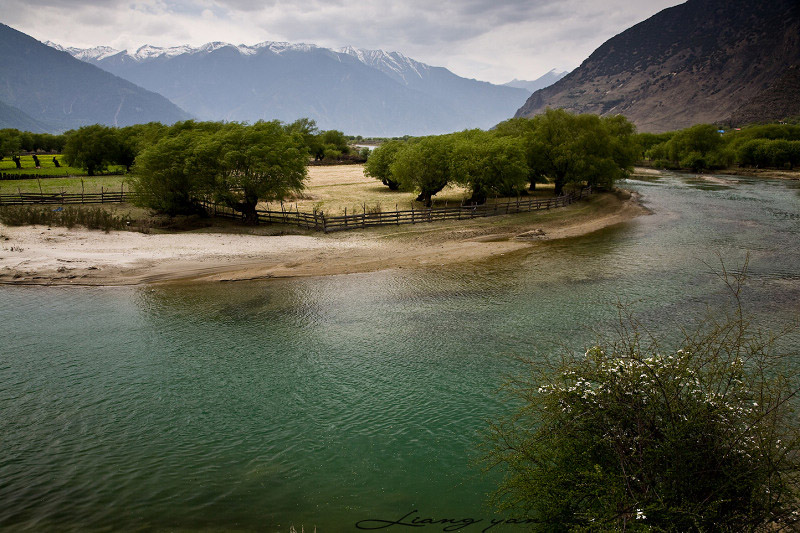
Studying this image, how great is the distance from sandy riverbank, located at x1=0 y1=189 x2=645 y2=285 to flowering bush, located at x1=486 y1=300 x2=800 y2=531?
76.2ft

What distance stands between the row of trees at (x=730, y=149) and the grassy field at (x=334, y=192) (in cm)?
5071

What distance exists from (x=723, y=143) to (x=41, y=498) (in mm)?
125187

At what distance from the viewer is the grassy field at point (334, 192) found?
5138 centimetres

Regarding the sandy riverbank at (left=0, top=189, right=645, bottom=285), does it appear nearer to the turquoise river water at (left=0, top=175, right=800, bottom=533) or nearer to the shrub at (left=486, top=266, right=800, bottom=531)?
the turquoise river water at (left=0, top=175, right=800, bottom=533)

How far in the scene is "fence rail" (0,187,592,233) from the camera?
40781 millimetres

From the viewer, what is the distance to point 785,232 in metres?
40.2

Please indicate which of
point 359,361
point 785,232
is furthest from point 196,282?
point 785,232

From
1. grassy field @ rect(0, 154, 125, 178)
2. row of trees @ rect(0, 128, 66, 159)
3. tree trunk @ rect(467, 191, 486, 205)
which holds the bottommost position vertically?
tree trunk @ rect(467, 191, 486, 205)

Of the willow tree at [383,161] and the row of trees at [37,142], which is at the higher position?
the row of trees at [37,142]

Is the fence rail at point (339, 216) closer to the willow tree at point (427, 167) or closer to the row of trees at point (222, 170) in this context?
the row of trees at point (222, 170)

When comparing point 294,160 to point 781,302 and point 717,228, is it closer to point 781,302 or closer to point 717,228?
point 781,302

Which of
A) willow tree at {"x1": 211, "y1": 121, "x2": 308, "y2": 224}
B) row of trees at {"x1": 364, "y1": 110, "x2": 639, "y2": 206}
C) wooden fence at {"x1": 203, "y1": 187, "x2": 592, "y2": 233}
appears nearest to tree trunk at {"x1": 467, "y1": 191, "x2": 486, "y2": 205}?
row of trees at {"x1": 364, "y1": 110, "x2": 639, "y2": 206}

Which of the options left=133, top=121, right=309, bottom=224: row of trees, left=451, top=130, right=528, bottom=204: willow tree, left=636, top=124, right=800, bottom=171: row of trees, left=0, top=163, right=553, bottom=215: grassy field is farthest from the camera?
left=636, top=124, right=800, bottom=171: row of trees

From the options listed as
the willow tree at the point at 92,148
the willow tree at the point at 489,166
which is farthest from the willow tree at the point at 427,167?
the willow tree at the point at 92,148
